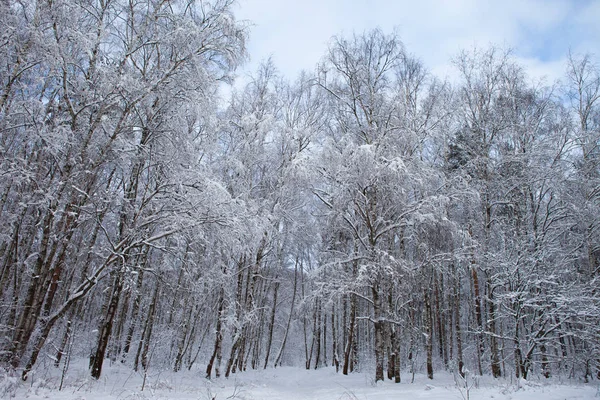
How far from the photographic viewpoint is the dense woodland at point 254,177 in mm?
7238

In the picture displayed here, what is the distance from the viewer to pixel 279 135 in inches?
593

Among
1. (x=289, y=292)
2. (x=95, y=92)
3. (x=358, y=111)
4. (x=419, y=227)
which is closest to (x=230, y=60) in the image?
(x=95, y=92)

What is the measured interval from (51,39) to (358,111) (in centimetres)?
959

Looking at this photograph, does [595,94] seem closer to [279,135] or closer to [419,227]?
[419,227]

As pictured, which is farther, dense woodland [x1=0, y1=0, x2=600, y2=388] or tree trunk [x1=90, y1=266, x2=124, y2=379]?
tree trunk [x1=90, y1=266, x2=124, y2=379]

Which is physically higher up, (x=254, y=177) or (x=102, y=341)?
(x=254, y=177)

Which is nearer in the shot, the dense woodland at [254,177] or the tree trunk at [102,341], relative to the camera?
the dense woodland at [254,177]

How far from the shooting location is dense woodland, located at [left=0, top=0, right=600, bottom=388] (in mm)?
7238

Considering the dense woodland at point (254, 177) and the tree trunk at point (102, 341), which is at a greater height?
the dense woodland at point (254, 177)

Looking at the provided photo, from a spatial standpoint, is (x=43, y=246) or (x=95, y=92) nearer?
(x=43, y=246)

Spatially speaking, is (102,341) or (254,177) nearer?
(102,341)

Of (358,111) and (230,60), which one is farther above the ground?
(358,111)

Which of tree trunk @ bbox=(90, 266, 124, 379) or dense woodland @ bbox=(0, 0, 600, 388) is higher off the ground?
dense woodland @ bbox=(0, 0, 600, 388)

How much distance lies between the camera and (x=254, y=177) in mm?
15391
